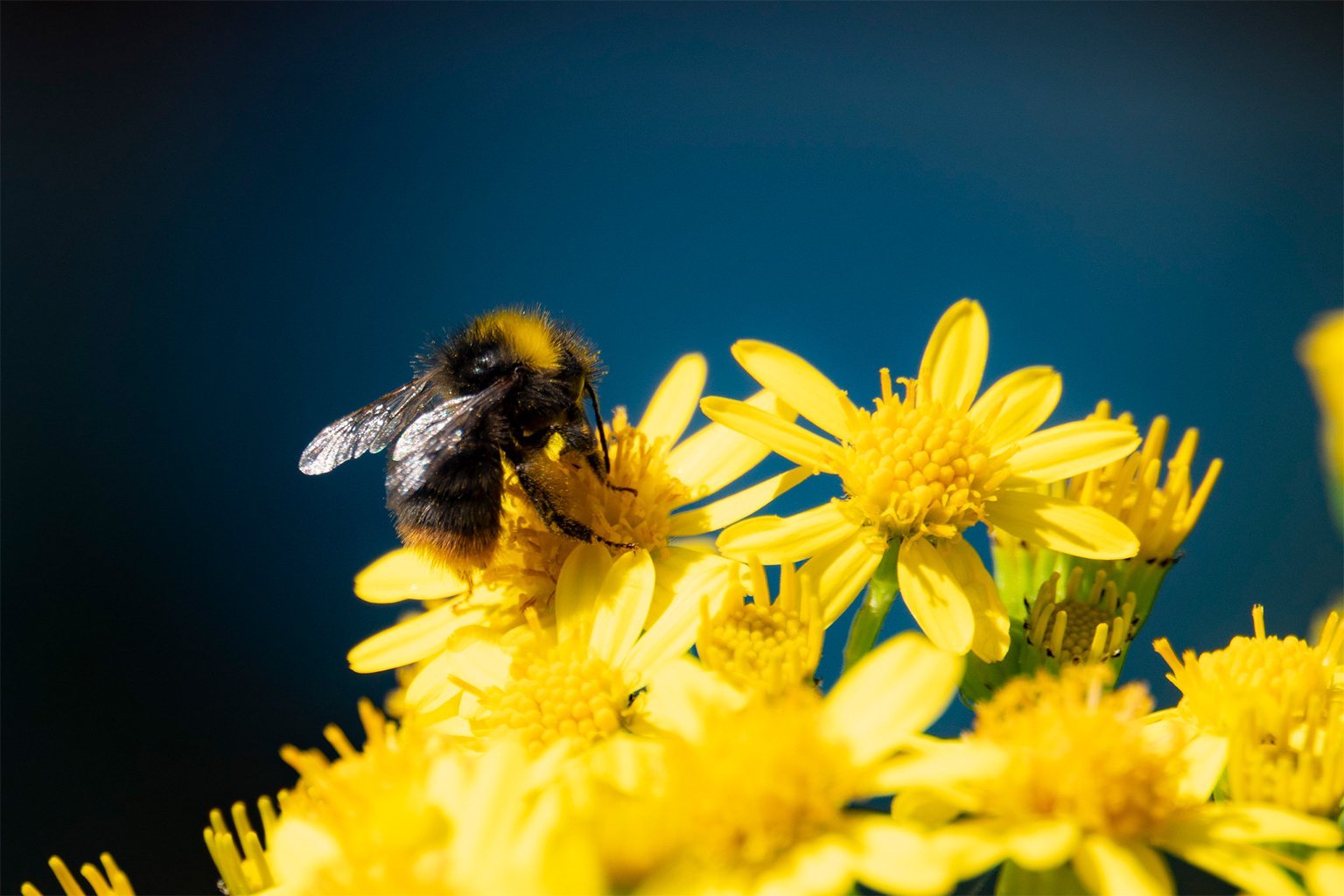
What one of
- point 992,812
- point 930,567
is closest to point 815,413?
point 930,567

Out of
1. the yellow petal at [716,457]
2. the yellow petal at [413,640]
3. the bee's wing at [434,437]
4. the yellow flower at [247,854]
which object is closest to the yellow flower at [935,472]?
the yellow petal at [716,457]

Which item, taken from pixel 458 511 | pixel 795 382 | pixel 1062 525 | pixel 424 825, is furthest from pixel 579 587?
pixel 1062 525

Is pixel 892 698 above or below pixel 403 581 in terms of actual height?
below

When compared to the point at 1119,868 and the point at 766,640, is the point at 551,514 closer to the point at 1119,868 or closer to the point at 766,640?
the point at 766,640

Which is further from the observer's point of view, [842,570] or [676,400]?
[676,400]

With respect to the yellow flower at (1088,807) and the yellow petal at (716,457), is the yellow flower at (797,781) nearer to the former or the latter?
the yellow flower at (1088,807)

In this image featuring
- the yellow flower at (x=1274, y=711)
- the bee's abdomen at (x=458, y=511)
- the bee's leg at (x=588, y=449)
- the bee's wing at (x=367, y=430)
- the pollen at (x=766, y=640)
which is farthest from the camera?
the bee's wing at (x=367, y=430)
